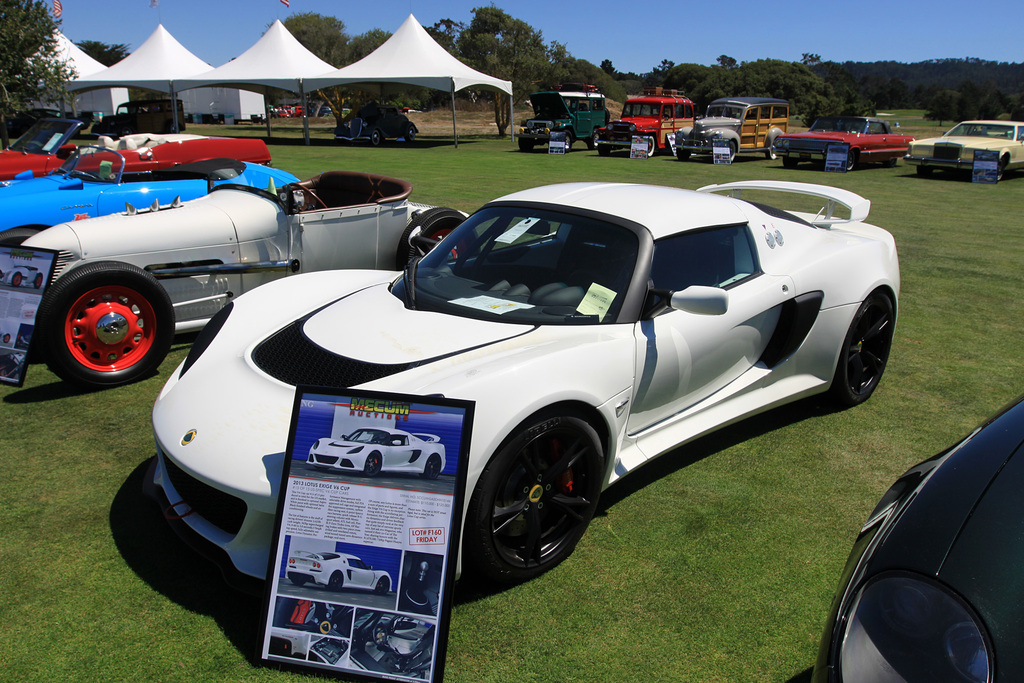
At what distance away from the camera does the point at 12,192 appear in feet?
20.0

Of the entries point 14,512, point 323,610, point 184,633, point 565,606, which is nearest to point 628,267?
point 565,606

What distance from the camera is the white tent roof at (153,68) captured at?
92.6 feet

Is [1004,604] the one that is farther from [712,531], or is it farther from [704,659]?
[712,531]

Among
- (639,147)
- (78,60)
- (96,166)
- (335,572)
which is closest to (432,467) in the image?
(335,572)

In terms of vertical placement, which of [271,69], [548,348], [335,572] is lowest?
[335,572]

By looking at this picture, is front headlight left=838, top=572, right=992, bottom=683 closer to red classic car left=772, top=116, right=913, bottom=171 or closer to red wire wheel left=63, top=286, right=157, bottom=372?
red wire wheel left=63, top=286, right=157, bottom=372

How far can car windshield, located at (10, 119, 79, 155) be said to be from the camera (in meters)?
9.34

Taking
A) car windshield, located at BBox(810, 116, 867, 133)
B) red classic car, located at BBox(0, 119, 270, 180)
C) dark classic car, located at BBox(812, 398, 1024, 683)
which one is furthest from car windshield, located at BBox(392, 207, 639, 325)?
car windshield, located at BBox(810, 116, 867, 133)

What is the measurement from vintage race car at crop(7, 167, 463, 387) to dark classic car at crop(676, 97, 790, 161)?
16521mm

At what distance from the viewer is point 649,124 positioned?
22.8 metres

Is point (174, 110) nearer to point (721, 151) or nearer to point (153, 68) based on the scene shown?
point (153, 68)

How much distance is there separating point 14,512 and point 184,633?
1.31 metres

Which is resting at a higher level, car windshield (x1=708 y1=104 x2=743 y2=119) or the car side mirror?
car windshield (x1=708 y1=104 x2=743 y2=119)

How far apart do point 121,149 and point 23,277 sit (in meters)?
5.90
